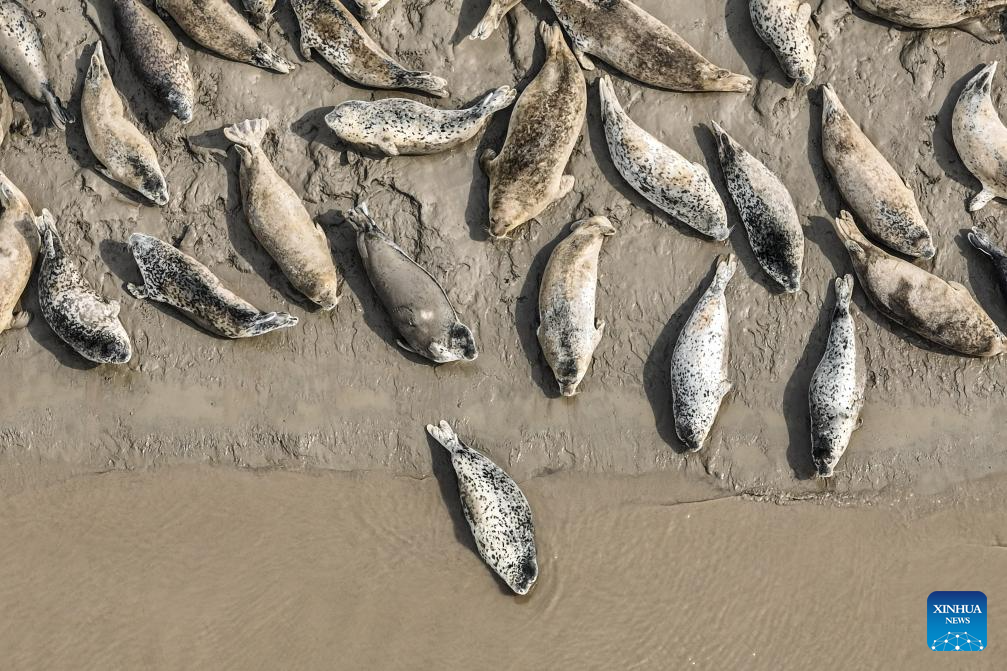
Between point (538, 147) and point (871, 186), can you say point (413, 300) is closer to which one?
point (538, 147)

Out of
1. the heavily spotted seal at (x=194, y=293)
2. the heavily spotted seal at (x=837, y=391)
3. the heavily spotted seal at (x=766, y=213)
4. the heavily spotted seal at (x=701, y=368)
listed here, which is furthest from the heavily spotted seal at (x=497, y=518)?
the heavily spotted seal at (x=766, y=213)

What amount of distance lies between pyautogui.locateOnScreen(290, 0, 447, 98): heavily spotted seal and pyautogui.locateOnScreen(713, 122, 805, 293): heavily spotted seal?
240 cm

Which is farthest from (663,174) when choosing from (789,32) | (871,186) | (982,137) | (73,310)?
(73,310)

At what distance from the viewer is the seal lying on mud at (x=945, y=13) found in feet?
18.9

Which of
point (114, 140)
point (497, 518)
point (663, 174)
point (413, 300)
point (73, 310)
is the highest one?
point (663, 174)

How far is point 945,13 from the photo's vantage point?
578 centimetres

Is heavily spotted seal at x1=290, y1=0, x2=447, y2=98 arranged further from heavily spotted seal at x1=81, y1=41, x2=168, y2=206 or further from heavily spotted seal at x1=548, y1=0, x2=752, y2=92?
heavily spotted seal at x1=81, y1=41, x2=168, y2=206

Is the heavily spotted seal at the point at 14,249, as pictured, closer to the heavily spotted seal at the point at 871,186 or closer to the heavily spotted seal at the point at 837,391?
the heavily spotted seal at the point at 837,391

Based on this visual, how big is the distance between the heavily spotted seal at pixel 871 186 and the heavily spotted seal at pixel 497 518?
358 centimetres

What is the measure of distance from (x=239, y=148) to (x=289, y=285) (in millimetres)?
1134

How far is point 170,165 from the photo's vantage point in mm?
5816

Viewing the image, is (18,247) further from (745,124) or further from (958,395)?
(958,395)

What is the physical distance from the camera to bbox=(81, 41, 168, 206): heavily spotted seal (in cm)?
562

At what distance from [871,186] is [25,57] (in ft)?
22.2
